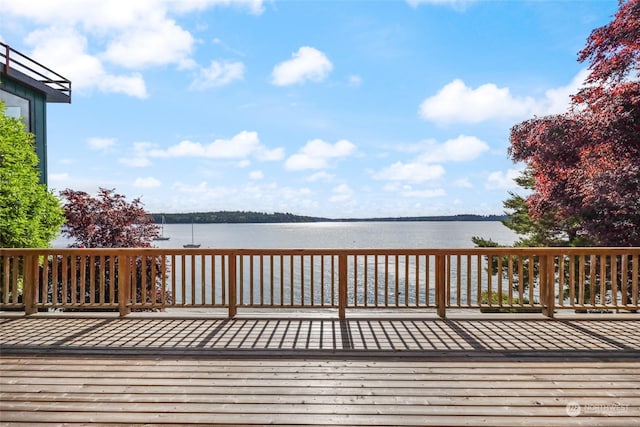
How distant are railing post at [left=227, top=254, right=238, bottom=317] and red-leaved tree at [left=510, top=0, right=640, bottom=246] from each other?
18.3 ft

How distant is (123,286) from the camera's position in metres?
4.45

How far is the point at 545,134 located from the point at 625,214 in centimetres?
191

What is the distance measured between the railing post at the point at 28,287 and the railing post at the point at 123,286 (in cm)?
110

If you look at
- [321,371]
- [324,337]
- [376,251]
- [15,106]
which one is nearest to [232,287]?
[324,337]

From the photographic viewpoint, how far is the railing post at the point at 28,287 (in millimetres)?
4477

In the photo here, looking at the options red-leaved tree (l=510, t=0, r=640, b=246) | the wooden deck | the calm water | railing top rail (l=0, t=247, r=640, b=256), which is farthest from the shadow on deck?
the calm water

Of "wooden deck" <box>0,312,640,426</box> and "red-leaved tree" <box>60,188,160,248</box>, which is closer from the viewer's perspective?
"wooden deck" <box>0,312,640,426</box>

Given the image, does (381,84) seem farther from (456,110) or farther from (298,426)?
(298,426)

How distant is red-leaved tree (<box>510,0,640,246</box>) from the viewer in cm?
564

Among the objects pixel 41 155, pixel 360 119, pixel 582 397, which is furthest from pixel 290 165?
pixel 582 397

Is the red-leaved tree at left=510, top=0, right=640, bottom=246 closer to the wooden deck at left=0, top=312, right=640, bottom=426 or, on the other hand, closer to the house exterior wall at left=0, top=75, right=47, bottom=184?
the wooden deck at left=0, top=312, right=640, bottom=426

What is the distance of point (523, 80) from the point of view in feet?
27.9
